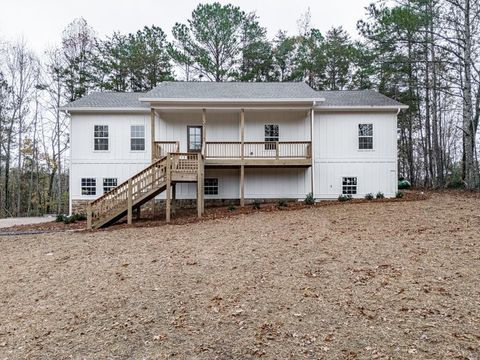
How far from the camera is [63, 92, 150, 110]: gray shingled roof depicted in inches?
595

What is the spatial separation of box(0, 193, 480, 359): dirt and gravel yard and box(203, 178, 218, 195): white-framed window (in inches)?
263

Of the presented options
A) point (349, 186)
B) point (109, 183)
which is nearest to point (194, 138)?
point (109, 183)

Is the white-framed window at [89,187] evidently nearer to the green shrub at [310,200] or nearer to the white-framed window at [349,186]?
the green shrub at [310,200]

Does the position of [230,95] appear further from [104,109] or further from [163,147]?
[104,109]

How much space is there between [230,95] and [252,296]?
11494 mm

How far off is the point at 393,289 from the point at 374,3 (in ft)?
54.7

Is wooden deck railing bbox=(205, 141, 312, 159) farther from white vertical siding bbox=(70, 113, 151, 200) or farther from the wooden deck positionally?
white vertical siding bbox=(70, 113, 151, 200)

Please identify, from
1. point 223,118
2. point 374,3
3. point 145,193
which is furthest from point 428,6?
point 145,193

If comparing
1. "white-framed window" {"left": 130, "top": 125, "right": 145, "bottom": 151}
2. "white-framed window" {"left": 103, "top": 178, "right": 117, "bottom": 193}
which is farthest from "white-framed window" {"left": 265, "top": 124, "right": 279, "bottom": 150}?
"white-framed window" {"left": 103, "top": 178, "right": 117, "bottom": 193}

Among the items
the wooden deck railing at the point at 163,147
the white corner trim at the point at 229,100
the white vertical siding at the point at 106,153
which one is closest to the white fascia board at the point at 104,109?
the white vertical siding at the point at 106,153

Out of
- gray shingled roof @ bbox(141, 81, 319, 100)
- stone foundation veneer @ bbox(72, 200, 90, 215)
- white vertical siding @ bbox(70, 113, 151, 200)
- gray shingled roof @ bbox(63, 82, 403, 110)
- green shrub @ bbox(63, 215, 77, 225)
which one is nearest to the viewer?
green shrub @ bbox(63, 215, 77, 225)

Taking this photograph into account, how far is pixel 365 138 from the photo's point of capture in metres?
15.4

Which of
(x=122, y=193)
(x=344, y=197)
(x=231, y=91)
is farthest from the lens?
(x=231, y=91)

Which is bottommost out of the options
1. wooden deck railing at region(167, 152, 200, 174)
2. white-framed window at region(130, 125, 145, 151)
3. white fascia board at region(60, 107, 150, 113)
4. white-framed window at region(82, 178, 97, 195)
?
white-framed window at region(82, 178, 97, 195)
